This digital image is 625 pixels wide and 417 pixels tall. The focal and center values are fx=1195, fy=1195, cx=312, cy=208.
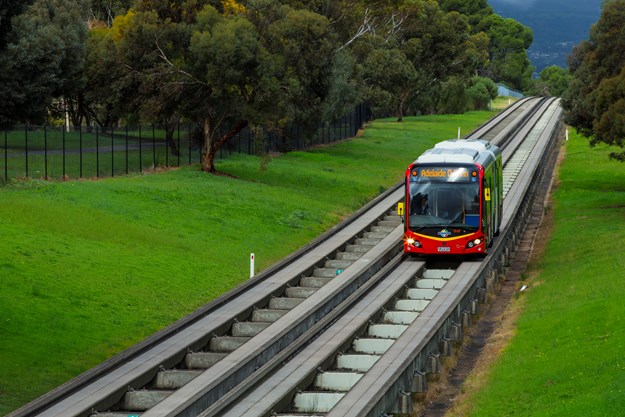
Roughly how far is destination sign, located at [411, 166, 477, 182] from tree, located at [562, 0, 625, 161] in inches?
355

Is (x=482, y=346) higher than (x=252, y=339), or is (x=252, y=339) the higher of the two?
(x=252, y=339)

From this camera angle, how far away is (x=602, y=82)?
44750 mm

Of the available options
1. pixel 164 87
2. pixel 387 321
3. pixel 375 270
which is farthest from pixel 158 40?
pixel 387 321

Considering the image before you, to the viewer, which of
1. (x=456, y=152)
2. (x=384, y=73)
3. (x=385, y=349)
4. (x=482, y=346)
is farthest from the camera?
(x=384, y=73)

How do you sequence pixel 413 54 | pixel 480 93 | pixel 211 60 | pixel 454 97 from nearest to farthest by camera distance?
1. pixel 211 60
2. pixel 413 54
3. pixel 454 97
4. pixel 480 93

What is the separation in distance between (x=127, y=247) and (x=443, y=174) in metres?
9.52

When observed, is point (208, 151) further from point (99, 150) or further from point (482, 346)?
point (482, 346)

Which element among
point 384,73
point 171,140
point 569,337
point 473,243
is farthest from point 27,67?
point 384,73

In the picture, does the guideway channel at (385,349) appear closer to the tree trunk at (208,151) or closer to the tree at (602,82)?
the tree at (602,82)

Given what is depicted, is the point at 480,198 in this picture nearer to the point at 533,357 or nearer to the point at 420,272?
the point at 420,272

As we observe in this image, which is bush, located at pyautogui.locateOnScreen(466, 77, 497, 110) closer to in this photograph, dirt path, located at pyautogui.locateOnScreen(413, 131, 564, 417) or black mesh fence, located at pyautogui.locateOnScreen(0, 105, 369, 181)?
black mesh fence, located at pyautogui.locateOnScreen(0, 105, 369, 181)

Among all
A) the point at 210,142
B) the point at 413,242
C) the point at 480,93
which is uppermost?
the point at 480,93

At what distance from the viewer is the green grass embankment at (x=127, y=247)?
24.8m

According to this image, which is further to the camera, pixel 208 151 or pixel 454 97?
pixel 454 97
